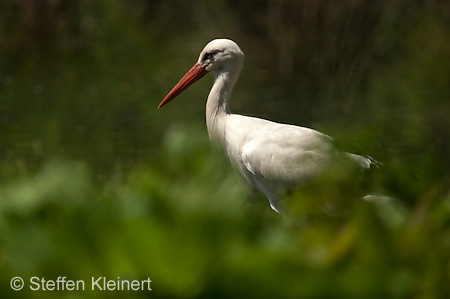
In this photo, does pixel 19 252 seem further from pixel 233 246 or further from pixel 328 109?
pixel 328 109

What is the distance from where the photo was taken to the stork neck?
5.64m

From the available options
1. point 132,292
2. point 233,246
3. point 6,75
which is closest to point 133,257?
point 132,292

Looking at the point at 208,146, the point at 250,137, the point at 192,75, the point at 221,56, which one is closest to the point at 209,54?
the point at 221,56

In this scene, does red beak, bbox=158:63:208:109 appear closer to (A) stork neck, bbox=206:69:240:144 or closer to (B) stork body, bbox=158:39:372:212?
(B) stork body, bbox=158:39:372:212

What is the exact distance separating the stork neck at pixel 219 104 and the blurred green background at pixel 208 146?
74 centimetres

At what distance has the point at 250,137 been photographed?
524cm

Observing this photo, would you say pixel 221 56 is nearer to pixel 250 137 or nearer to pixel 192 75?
pixel 192 75

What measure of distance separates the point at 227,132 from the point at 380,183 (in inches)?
151

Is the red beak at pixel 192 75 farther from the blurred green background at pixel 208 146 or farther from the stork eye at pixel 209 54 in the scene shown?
the blurred green background at pixel 208 146

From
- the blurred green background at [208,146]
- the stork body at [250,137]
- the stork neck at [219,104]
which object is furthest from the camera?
the stork neck at [219,104]

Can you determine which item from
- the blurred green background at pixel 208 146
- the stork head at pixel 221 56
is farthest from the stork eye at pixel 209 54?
the blurred green background at pixel 208 146

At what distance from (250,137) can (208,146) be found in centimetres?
376

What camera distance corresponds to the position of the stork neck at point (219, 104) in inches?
222

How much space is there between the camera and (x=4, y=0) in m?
13.6
